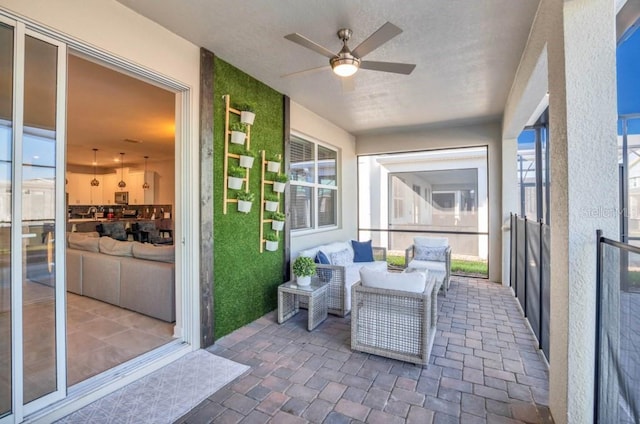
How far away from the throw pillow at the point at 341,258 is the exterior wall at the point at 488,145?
2667 mm

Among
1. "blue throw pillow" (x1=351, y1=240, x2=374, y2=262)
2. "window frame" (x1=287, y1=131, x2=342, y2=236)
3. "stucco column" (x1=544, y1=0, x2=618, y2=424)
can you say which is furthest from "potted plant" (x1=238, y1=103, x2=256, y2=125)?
"blue throw pillow" (x1=351, y1=240, x2=374, y2=262)

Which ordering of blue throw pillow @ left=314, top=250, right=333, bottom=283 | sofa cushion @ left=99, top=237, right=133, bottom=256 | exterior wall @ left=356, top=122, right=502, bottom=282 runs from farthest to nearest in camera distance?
exterior wall @ left=356, top=122, right=502, bottom=282 < sofa cushion @ left=99, top=237, right=133, bottom=256 < blue throw pillow @ left=314, top=250, right=333, bottom=283

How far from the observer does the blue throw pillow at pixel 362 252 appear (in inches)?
204

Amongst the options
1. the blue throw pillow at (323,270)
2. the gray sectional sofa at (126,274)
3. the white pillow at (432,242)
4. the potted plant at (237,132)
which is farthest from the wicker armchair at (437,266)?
the gray sectional sofa at (126,274)

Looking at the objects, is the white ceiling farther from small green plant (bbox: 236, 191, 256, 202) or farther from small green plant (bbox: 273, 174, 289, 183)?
small green plant (bbox: 236, 191, 256, 202)

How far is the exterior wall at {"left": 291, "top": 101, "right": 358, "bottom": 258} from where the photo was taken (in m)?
4.78

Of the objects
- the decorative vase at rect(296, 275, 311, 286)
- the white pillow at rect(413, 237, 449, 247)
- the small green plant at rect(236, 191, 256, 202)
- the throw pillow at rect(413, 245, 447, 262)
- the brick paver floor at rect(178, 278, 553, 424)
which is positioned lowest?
the brick paver floor at rect(178, 278, 553, 424)

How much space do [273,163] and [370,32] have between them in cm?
187

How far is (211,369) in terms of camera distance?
2.61m

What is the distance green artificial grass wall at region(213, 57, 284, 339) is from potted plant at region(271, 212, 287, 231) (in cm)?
8

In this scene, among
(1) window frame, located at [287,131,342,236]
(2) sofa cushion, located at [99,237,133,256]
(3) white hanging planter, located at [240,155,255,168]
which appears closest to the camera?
(3) white hanging planter, located at [240,155,255,168]

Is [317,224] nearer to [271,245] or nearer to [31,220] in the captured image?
[271,245]

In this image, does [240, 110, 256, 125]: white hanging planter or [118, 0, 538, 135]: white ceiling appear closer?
Answer: [118, 0, 538, 135]: white ceiling

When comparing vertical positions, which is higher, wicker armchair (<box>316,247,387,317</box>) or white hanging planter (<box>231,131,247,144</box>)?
white hanging planter (<box>231,131,247,144</box>)
